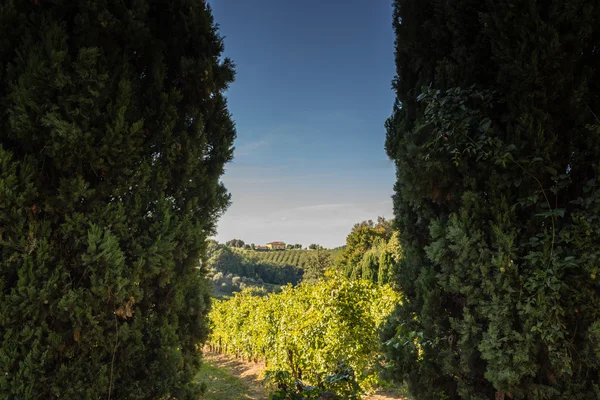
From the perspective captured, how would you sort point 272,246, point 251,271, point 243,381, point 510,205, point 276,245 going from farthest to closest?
1. point 276,245
2. point 272,246
3. point 251,271
4. point 243,381
5. point 510,205

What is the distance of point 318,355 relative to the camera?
4.79 m

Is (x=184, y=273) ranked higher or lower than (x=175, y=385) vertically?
higher

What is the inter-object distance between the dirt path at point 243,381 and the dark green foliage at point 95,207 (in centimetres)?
128

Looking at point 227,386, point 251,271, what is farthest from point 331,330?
point 251,271

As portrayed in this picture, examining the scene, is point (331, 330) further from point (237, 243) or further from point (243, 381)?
point (237, 243)

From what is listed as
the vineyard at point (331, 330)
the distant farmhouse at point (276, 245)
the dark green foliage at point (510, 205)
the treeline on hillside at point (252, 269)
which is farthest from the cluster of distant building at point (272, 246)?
the dark green foliage at point (510, 205)

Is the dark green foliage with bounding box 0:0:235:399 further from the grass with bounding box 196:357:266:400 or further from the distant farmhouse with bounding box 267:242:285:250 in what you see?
the distant farmhouse with bounding box 267:242:285:250

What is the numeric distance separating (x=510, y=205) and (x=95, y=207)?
294 cm

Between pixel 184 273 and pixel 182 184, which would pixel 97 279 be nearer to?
pixel 184 273

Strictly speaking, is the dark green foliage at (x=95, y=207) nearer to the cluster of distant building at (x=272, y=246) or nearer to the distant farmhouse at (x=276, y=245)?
the cluster of distant building at (x=272, y=246)

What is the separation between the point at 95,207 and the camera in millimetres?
2279

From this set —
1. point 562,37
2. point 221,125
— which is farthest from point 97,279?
point 562,37

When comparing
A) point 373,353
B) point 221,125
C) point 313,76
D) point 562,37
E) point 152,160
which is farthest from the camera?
point 313,76

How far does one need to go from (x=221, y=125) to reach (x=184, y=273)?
1.46 m
